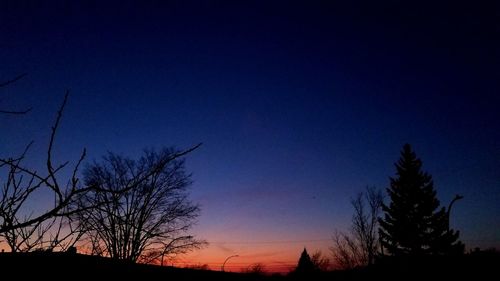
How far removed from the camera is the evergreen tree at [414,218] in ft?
110

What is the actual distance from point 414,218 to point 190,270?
3018 cm

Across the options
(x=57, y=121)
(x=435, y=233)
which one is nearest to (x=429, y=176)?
(x=435, y=233)

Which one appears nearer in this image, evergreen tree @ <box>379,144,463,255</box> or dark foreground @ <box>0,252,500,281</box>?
dark foreground @ <box>0,252,500,281</box>

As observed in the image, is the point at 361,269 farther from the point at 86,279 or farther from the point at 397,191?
the point at 397,191

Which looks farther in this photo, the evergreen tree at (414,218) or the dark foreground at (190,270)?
the evergreen tree at (414,218)

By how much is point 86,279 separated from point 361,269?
8.49 meters

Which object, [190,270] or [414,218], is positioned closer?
[190,270]

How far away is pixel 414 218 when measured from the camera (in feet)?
115

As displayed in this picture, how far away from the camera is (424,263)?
10820 mm

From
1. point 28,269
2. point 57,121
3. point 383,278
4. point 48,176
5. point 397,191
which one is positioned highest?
point 397,191

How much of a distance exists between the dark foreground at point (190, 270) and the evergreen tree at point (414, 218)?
24307 mm

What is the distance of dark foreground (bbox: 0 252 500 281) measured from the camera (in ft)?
27.4

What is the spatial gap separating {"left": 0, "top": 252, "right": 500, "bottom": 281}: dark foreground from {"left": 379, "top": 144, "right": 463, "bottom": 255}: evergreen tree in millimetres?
24307

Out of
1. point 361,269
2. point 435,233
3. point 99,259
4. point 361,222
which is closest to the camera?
point 99,259
